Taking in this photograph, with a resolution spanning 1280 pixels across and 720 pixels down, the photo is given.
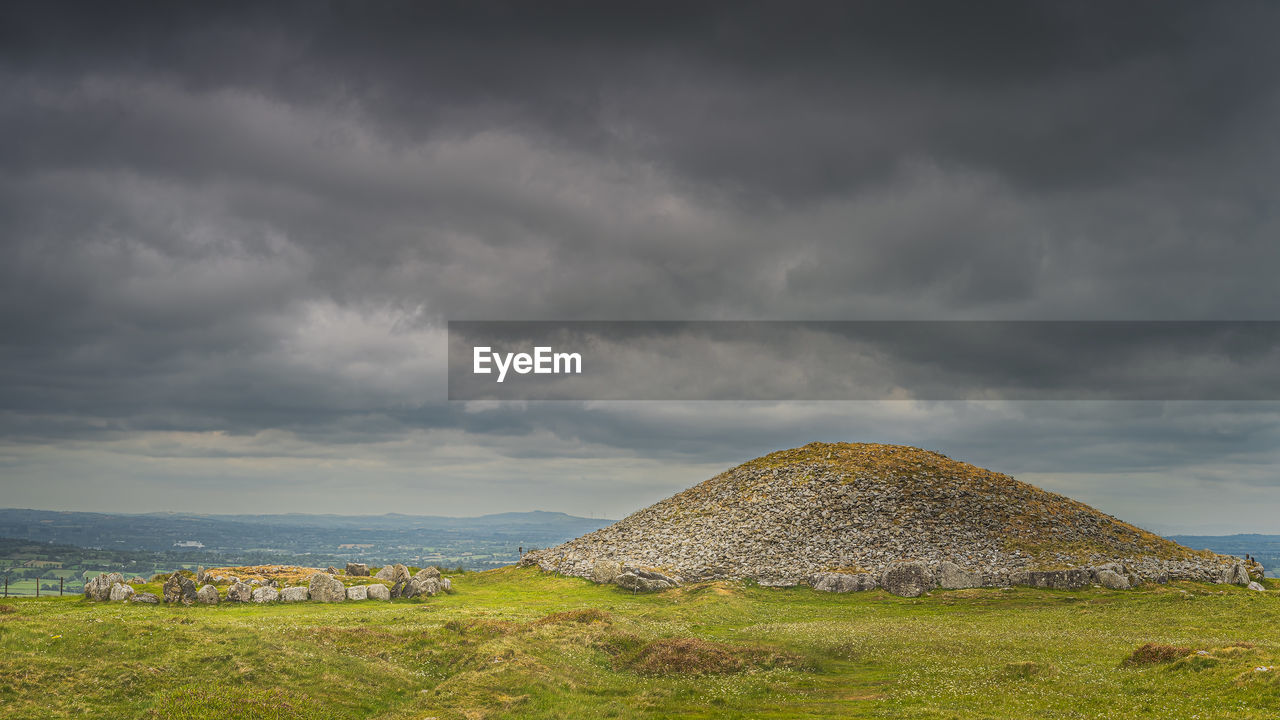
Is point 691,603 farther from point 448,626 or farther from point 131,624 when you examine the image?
point 131,624

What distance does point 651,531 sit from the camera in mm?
91188

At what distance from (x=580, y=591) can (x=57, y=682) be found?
5007 centimetres

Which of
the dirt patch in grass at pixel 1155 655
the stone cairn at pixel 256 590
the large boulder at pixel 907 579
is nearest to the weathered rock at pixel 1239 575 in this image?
the large boulder at pixel 907 579

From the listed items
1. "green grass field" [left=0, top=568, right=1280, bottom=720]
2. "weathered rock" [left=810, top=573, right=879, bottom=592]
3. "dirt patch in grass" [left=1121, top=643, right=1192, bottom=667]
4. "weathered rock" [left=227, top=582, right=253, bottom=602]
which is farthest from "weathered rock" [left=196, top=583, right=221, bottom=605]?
"dirt patch in grass" [left=1121, top=643, right=1192, bottom=667]

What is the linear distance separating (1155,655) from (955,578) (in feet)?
113

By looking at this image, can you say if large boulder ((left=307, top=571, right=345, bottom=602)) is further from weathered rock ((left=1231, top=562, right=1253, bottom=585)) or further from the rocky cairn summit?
weathered rock ((left=1231, top=562, right=1253, bottom=585))

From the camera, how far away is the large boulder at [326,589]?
6366cm

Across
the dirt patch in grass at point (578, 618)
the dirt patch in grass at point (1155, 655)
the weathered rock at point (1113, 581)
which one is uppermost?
the dirt patch in grass at point (1155, 655)

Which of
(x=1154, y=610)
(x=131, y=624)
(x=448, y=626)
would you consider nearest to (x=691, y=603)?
(x=448, y=626)

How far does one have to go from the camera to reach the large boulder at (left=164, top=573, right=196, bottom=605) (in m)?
59.3

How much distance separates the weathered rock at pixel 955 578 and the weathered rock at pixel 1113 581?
33.8ft

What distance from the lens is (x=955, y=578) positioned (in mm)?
66312

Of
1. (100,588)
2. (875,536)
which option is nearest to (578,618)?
(100,588)

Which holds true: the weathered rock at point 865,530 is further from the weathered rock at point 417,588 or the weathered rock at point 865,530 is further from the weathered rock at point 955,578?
the weathered rock at point 417,588
